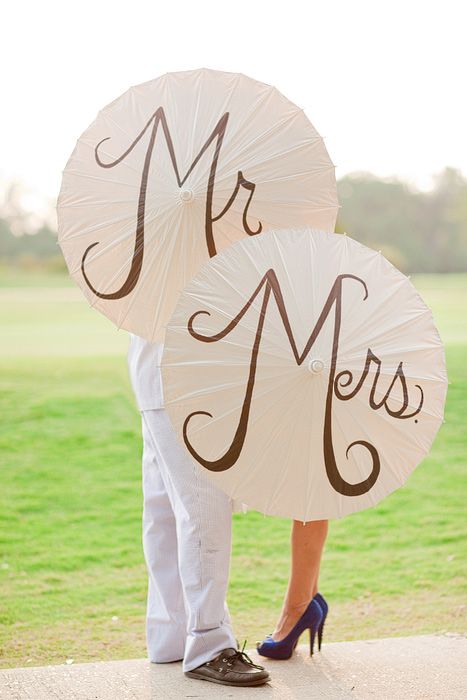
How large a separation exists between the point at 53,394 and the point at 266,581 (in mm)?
2233

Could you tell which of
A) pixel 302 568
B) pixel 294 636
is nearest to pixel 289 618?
pixel 294 636

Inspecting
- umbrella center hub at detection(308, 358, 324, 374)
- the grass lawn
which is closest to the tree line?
the grass lawn

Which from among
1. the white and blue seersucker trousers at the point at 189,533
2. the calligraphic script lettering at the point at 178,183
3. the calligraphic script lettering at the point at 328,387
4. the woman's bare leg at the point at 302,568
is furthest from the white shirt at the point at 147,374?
the woman's bare leg at the point at 302,568

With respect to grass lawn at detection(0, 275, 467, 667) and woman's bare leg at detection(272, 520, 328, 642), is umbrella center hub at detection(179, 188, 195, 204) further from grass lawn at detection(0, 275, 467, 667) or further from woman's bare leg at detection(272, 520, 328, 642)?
grass lawn at detection(0, 275, 467, 667)

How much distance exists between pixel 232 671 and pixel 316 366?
0.85 meters

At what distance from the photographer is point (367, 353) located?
2340mm

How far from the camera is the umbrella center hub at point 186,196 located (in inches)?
97.0

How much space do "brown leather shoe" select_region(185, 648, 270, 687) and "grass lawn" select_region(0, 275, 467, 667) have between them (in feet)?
3.20

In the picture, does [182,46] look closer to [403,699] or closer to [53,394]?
[53,394]

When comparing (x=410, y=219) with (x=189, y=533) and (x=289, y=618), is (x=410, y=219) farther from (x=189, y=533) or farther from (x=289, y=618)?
(x=189, y=533)

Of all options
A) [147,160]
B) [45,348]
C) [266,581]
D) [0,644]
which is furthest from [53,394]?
[147,160]

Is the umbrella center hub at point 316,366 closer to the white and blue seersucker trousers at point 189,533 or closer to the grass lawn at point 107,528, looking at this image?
the white and blue seersucker trousers at point 189,533

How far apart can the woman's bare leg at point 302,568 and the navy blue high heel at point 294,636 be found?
0.01 meters

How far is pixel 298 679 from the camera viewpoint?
2648mm
